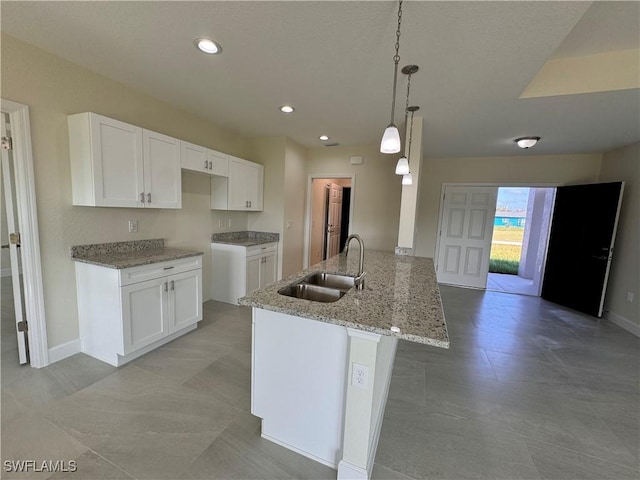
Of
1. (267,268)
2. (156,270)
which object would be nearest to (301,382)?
(156,270)

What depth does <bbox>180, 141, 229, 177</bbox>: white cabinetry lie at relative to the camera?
2986 millimetres

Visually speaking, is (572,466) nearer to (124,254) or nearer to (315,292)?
(315,292)

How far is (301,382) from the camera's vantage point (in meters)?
1.49

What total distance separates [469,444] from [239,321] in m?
2.48

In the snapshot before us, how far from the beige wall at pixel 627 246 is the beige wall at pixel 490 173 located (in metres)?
0.49

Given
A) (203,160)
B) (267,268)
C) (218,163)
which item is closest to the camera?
(203,160)

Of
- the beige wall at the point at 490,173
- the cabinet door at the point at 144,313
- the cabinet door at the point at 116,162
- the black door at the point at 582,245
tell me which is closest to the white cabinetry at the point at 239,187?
the cabinet door at the point at 116,162

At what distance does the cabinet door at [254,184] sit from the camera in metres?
4.00

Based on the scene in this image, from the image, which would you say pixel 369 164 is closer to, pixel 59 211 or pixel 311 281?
pixel 311 281

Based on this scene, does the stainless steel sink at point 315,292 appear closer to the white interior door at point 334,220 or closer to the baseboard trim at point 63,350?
the baseboard trim at point 63,350

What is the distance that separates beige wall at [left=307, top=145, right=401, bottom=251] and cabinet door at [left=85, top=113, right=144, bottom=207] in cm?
298

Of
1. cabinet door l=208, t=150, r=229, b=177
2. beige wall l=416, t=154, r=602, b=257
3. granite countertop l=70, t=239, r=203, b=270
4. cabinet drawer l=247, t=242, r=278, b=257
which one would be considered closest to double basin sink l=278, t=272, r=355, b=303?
granite countertop l=70, t=239, r=203, b=270

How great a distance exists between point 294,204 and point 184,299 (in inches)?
95.1

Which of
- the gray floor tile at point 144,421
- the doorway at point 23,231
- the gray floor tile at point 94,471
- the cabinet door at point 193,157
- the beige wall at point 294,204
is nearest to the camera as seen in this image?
the gray floor tile at point 94,471
